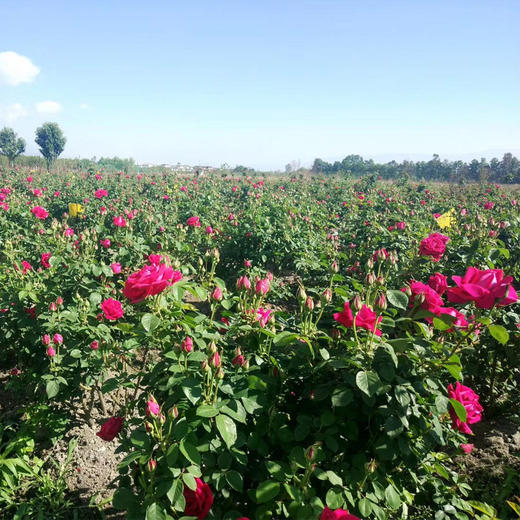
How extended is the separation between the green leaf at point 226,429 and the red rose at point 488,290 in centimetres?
91

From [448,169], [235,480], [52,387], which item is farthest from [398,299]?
[448,169]

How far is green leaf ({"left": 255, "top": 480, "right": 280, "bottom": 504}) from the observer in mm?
1110

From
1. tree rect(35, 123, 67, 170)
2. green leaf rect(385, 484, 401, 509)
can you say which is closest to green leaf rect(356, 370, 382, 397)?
green leaf rect(385, 484, 401, 509)

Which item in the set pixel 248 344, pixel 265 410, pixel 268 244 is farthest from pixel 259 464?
pixel 268 244

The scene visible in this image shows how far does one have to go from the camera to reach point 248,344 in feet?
4.86

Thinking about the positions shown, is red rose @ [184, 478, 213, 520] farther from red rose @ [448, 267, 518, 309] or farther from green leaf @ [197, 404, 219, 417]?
red rose @ [448, 267, 518, 309]

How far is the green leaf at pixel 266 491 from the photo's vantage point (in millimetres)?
1110

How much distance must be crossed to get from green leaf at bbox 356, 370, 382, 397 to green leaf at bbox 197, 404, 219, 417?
46 centimetres

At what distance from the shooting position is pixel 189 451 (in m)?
1.07

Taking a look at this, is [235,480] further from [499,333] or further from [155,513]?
[499,333]

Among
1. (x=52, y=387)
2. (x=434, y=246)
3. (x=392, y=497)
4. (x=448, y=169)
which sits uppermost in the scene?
(x=448, y=169)

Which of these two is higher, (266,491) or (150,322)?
(150,322)

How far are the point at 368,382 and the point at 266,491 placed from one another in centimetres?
48

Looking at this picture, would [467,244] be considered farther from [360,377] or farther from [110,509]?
[110,509]
